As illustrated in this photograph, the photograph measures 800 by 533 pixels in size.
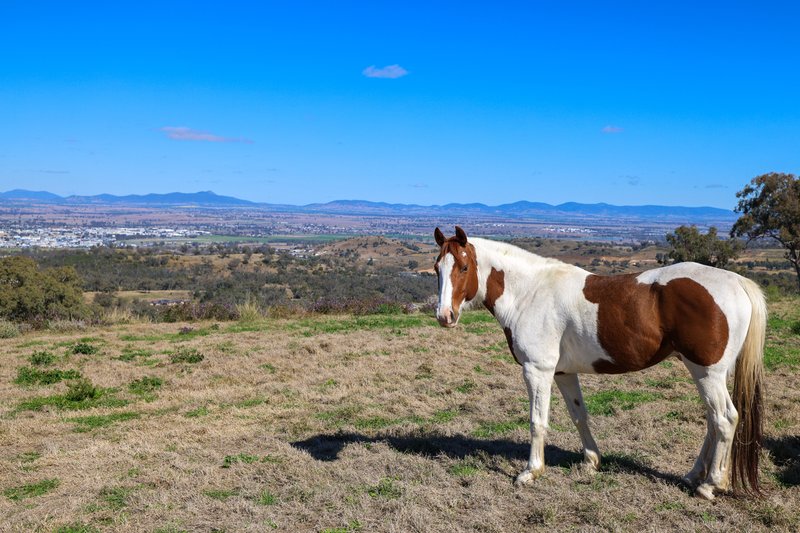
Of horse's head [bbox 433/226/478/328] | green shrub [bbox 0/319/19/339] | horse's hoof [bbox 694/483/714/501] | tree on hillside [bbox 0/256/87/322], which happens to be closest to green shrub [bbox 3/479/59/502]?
horse's head [bbox 433/226/478/328]

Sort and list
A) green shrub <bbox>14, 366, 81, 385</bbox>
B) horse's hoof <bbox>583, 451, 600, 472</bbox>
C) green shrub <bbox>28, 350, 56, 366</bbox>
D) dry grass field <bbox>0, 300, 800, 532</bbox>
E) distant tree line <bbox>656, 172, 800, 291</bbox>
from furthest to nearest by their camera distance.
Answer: distant tree line <bbox>656, 172, 800, 291</bbox> → green shrub <bbox>28, 350, 56, 366</bbox> → green shrub <bbox>14, 366, 81, 385</bbox> → horse's hoof <bbox>583, 451, 600, 472</bbox> → dry grass field <bbox>0, 300, 800, 532</bbox>

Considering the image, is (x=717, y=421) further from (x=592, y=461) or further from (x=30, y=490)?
(x=30, y=490)

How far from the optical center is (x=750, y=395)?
5.43m

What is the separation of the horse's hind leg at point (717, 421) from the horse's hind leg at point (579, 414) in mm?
1058

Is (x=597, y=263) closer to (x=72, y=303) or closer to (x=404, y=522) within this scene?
(x=72, y=303)

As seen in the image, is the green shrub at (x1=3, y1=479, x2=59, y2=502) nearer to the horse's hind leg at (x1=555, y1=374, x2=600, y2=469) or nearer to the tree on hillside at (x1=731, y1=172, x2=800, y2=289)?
the horse's hind leg at (x1=555, y1=374, x2=600, y2=469)

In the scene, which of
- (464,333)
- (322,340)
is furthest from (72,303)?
(464,333)

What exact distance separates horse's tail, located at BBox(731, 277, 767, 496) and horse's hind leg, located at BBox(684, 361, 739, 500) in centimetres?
10

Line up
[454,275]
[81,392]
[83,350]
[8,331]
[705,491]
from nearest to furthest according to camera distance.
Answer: [705,491] < [454,275] < [81,392] < [83,350] < [8,331]

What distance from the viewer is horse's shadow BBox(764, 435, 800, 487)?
19.6ft

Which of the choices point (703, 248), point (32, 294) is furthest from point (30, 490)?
point (703, 248)

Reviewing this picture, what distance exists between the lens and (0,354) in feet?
46.9

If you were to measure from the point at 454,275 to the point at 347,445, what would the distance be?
110 inches

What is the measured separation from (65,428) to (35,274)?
19668 millimetres
